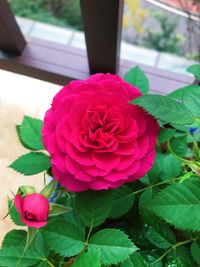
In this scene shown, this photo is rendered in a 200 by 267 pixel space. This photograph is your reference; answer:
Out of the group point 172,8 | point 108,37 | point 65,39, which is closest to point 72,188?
point 108,37

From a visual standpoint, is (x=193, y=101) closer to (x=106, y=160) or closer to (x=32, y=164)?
(x=106, y=160)

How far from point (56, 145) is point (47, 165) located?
0.13 metres

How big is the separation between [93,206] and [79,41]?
167 cm

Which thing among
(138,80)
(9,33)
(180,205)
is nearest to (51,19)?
(9,33)

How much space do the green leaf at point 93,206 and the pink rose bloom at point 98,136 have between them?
0.06 meters

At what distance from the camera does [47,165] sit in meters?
0.55

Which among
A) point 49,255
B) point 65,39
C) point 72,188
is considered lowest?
point 65,39

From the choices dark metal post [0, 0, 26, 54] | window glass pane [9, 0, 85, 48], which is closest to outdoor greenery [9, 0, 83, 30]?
window glass pane [9, 0, 85, 48]

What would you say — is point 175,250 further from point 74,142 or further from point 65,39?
point 65,39

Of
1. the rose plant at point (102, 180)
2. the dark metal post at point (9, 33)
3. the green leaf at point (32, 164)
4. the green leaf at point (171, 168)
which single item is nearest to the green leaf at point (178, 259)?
the rose plant at point (102, 180)

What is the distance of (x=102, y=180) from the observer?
0.42 m

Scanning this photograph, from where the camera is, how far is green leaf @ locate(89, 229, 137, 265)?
0.45 m

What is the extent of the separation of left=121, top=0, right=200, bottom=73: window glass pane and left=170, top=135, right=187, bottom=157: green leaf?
142cm

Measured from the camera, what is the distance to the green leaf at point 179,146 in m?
0.64
